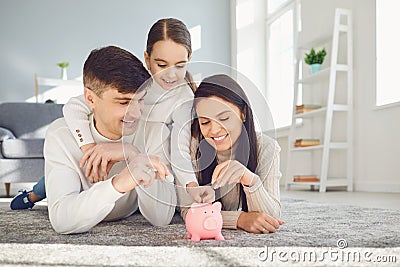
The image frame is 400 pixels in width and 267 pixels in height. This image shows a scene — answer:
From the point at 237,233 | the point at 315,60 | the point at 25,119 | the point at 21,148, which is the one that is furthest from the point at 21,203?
the point at 315,60

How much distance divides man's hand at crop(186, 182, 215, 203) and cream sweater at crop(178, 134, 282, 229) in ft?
0.08

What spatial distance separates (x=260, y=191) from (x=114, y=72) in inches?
17.2

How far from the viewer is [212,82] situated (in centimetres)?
104

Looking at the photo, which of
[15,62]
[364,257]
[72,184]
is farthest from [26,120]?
[364,257]

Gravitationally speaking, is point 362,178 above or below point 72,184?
below

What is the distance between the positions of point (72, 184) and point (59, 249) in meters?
0.28

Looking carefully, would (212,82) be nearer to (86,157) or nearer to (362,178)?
(86,157)

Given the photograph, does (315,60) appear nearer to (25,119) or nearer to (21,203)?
(25,119)

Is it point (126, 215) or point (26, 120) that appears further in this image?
point (26, 120)

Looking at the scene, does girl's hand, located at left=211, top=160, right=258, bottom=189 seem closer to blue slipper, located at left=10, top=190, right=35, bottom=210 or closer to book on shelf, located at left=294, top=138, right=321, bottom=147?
blue slipper, located at left=10, top=190, right=35, bottom=210

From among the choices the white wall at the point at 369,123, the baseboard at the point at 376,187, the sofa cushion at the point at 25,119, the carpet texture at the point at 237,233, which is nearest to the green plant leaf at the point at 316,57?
the white wall at the point at 369,123

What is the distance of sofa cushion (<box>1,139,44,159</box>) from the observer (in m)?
3.44

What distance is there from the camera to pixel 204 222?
1.05 metres

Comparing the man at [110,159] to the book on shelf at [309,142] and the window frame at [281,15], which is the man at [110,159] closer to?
the book on shelf at [309,142]
